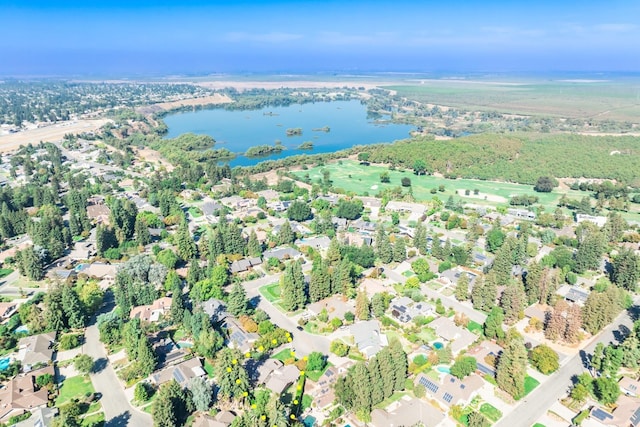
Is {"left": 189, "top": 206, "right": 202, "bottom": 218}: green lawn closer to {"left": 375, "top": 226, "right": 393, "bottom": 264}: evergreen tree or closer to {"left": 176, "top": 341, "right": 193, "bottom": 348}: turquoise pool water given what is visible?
{"left": 375, "top": 226, "right": 393, "bottom": 264}: evergreen tree

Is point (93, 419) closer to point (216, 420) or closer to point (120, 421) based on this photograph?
point (120, 421)

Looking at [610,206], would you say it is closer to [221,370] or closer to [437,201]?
[437,201]

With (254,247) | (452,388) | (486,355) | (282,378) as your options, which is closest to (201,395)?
(282,378)

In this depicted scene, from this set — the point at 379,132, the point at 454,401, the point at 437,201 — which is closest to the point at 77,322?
the point at 454,401

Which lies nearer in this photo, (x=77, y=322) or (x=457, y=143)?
(x=77, y=322)

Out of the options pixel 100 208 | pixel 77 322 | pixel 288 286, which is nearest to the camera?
pixel 77 322

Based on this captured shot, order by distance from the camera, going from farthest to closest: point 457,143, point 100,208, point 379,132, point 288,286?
point 379,132 → point 457,143 → point 100,208 → point 288,286
